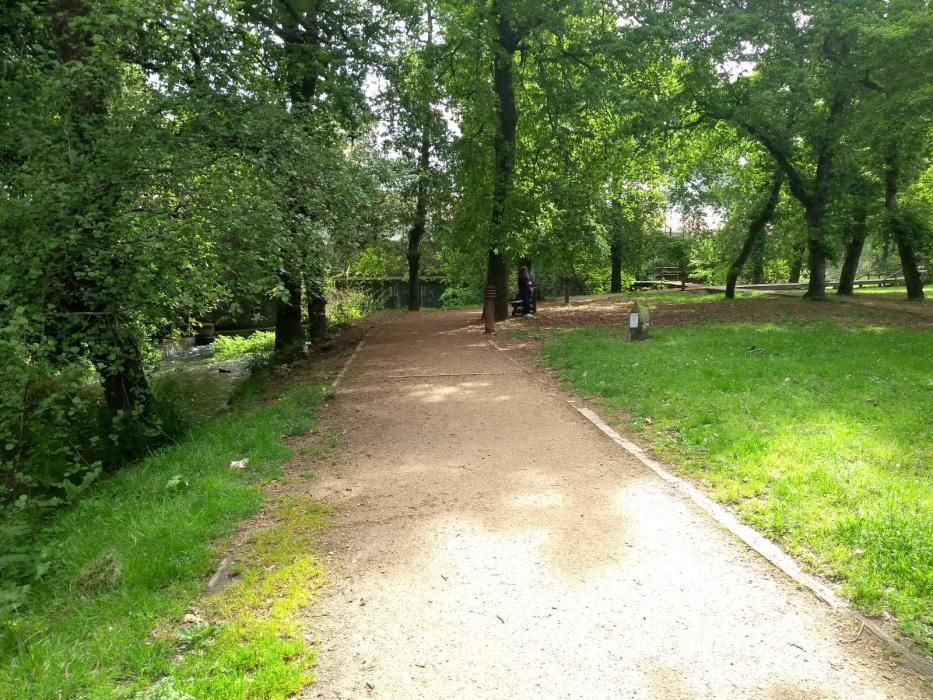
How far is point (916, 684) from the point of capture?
2.59 metres

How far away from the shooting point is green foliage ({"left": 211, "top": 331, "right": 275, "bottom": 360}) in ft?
57.1

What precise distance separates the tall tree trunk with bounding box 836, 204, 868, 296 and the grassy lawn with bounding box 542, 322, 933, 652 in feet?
27.2

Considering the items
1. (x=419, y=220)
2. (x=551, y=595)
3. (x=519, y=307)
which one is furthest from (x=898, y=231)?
(x=551, y=595)

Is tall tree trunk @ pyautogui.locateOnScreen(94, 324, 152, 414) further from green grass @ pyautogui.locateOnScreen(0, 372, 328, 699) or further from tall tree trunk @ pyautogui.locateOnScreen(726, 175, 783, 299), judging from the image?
tall tree trunk @ pyautogui.locateOnScreen(726, 175, 783, 299)

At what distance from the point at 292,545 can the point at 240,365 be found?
42.2 feet

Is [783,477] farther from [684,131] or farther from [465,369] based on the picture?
[684,131]

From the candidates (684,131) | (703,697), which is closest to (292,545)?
(703,697)

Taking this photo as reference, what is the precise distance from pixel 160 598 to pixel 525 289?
46.4ft

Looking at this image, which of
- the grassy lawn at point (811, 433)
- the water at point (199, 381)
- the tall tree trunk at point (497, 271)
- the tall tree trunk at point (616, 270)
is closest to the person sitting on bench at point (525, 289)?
the tall tree trunk at point (497, 271)

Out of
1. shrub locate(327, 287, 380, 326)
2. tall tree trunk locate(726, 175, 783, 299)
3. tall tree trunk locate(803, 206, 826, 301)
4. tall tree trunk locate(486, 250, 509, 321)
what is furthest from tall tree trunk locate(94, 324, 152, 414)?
tall tree trunk locate(726, 175, 783, 299)

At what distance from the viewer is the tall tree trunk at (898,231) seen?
16.6m

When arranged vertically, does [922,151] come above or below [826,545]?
above

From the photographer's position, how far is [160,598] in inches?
136

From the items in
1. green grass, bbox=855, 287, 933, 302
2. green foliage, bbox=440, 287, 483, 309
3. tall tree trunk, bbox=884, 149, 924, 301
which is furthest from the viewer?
green foliage, bbox=440, 287, 483, 309
